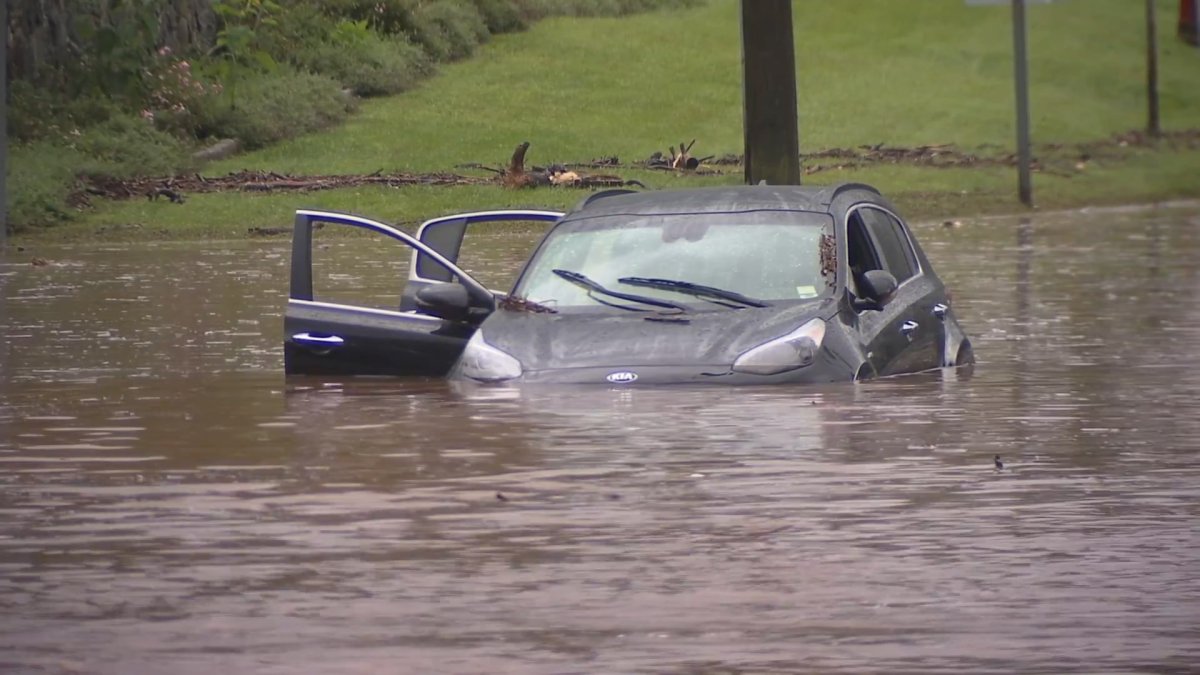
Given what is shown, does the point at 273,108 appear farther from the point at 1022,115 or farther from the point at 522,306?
the point at 522,306

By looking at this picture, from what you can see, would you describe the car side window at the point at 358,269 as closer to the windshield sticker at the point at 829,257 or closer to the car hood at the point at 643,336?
the car hood at the point at 643,336

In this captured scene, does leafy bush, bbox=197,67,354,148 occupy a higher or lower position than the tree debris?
higher

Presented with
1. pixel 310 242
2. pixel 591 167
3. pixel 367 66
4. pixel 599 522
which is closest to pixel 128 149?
pixel 591 167

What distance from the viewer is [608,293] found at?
1350 centimetres

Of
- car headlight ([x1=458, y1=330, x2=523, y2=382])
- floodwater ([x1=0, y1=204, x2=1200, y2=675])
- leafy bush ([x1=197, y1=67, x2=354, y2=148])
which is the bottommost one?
floodwater ([x1=0, y1=204, x2=1200, y2=675])

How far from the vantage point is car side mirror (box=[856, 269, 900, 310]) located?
13.2 meters

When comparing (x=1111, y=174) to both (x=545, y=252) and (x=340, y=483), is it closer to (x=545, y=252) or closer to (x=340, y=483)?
(x=545, y=252)

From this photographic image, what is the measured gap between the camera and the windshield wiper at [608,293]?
13281 mm

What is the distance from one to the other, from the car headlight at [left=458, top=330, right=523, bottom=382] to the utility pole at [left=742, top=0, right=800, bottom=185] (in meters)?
12.4

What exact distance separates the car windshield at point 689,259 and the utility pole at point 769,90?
11526 millimetres

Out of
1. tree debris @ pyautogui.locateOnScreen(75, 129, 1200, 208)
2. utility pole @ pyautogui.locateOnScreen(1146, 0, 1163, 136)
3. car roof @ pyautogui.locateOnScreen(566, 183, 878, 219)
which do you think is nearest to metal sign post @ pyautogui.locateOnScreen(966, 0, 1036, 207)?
tree debris @ pyautogui.locateOnScreen(75, 129, 1200, 208)

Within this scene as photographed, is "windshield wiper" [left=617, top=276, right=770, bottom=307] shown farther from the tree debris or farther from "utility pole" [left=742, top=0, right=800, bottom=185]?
the tree debris

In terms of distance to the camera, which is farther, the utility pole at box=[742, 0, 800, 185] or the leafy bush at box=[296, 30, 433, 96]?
the leafy bush at box=[296, 30, 433, 96]

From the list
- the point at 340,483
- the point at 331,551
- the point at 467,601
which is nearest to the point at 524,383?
the point at 340,483
